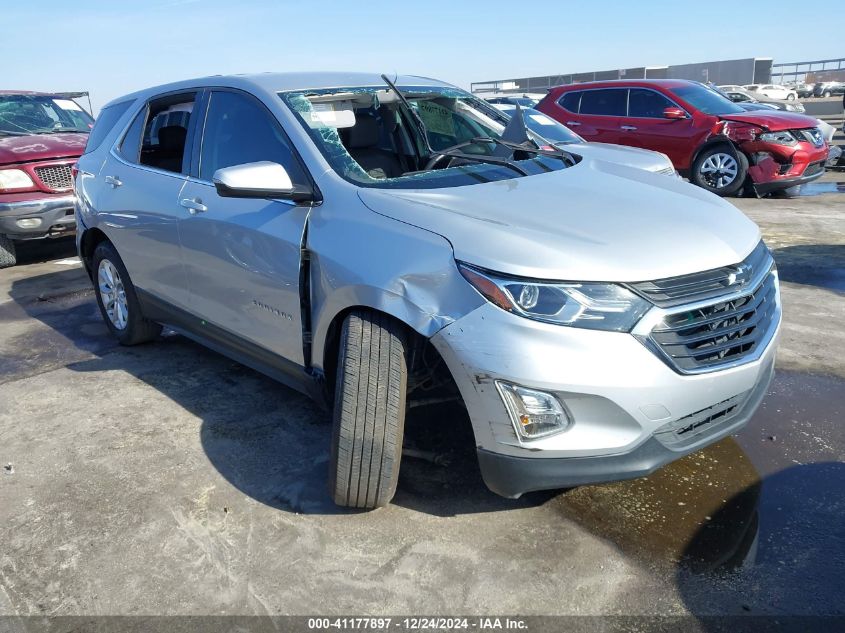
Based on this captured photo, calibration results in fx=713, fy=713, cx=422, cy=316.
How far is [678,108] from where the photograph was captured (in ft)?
33.7

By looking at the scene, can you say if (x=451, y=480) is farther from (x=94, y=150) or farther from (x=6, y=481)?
(x=94, y=150)

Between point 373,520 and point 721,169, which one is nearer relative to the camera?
point 373,520

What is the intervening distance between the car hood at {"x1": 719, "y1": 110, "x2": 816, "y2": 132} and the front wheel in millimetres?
412

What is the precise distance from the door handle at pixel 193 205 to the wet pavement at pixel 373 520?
107cm

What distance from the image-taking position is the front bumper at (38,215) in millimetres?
7148

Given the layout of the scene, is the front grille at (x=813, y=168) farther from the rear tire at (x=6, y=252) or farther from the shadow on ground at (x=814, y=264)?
the rear tire at (x=6, y=252)

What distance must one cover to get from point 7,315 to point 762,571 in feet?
19.2

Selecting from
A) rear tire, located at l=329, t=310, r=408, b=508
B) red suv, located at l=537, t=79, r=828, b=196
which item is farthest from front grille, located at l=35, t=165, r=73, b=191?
red suv, located at l=537, t=79, r=828, b=196

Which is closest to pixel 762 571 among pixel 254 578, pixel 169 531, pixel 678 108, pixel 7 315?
pixel 254 578

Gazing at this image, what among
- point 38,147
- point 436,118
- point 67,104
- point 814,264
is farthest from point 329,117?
point 67,104

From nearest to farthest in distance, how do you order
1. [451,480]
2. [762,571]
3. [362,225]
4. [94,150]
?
[762,571] → [362,225] → [451,480] → [94,150]

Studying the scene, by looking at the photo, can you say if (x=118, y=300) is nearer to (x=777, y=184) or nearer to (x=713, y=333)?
(x=713, y=333)

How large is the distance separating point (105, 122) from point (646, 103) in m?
8.24

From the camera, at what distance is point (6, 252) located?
25.0 ft
